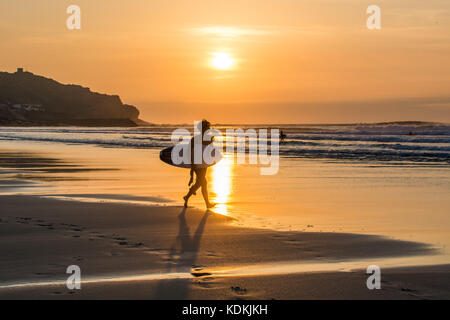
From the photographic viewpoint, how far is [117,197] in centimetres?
1410

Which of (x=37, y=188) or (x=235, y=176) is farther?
(x=235, y=176)

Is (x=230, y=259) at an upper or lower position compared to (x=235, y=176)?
lower

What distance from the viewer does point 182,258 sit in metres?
7.81

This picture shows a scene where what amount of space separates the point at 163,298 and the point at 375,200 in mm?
8423

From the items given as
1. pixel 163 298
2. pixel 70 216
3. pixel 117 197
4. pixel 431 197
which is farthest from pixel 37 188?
pixel 163 298

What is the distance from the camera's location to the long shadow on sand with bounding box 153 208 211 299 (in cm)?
616

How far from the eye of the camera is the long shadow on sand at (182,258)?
20.2 ft
